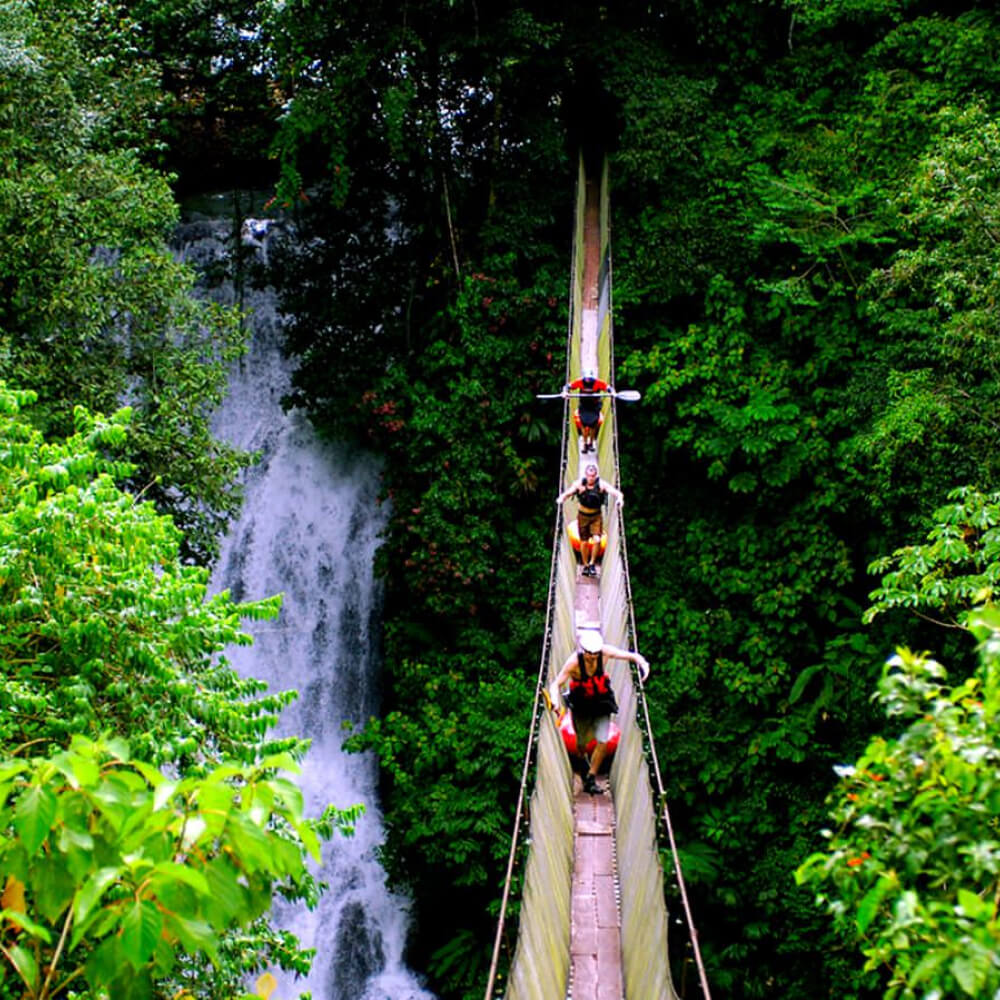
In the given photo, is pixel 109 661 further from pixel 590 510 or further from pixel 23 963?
pixel 590 510

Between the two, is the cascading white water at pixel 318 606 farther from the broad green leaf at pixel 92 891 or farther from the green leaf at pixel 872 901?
the broad green leaf at pixel 92 891

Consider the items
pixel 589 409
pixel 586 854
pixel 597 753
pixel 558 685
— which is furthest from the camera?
pixel 589 409

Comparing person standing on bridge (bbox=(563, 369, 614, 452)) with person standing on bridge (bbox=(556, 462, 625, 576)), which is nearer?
person standing on bridge (bbox=(556, 462, 625, 576))

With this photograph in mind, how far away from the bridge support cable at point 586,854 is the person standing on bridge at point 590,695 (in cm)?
11

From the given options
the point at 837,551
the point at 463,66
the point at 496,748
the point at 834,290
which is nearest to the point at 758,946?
the point at 496,748

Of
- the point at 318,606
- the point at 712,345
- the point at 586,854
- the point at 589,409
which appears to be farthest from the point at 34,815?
the point at 318,606

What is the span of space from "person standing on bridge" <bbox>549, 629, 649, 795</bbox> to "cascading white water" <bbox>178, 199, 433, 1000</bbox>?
5.38 meters

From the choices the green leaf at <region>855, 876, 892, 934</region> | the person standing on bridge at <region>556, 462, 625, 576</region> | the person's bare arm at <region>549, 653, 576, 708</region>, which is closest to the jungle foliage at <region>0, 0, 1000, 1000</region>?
the person standing on bridge at <region>556, 462, 625, 576</region>

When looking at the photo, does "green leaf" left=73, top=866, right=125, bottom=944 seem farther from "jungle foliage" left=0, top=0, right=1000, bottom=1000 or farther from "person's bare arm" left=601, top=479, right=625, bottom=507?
"jungle foliage" left=0, top=0, right=1000, bottom=1000

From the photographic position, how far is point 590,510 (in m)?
7.05

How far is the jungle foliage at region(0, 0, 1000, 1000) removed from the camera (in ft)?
28.6

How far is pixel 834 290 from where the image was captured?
10.6 m

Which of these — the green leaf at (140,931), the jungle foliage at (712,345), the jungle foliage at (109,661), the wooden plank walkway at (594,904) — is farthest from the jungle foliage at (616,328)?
the green leaf at (140,931)

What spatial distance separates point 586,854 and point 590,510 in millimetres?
2674
